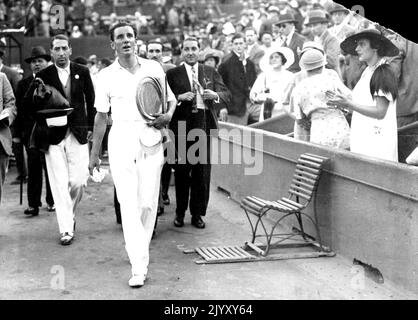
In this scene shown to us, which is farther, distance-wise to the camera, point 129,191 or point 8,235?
point 8,235

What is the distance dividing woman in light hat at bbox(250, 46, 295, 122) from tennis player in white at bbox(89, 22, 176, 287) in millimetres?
4340

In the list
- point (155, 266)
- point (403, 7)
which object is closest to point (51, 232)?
point (155, 266)

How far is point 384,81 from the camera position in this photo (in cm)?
634

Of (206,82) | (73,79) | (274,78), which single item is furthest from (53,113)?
(274,78)

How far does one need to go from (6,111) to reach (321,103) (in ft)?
11.8

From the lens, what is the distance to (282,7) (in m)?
19.3

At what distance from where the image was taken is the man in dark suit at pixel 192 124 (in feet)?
26.5

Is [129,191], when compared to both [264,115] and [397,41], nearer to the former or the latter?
[397,41]

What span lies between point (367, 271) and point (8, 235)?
4.19 m

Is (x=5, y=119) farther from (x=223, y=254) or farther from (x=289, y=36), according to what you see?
(x=289, y=36)

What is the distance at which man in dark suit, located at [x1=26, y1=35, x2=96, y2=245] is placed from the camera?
7398 mm

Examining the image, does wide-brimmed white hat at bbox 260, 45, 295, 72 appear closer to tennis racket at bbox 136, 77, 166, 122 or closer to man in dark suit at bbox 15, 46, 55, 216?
man in dark suit at bbox 15, 46, 55, 216

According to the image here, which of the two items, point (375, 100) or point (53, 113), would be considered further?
point (53, 113)

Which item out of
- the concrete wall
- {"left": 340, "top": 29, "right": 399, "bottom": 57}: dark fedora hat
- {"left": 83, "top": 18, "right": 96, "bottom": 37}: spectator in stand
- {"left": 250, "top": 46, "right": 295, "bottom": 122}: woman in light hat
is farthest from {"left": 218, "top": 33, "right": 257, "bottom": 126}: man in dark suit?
{"left": 83, "top": 18, "right": 96, "bottom": 37}: spectator in stand
